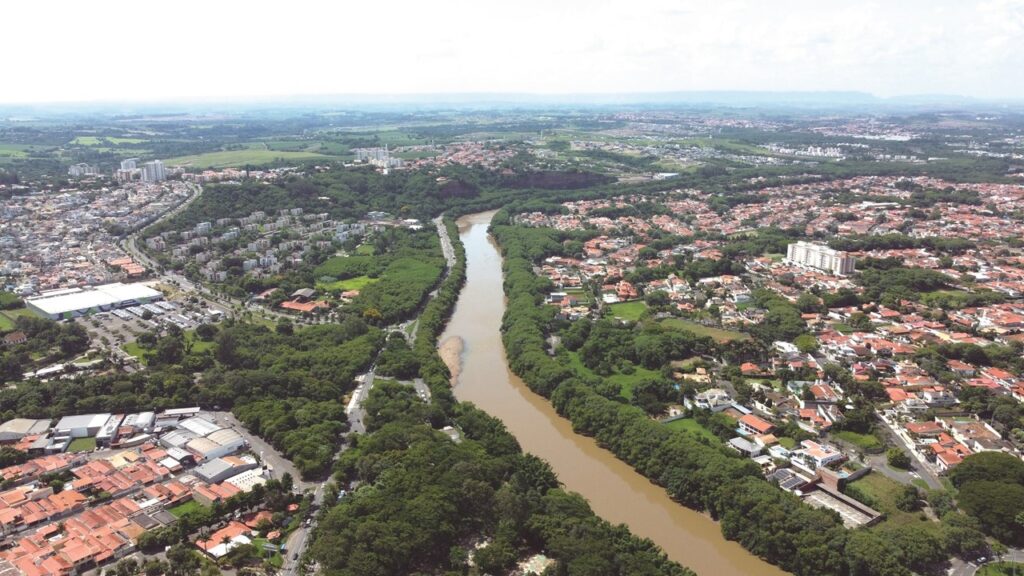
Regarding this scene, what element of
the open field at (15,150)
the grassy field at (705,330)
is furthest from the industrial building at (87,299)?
the open field at (15,150)

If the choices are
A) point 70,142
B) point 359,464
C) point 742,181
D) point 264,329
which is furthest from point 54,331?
point 70,142

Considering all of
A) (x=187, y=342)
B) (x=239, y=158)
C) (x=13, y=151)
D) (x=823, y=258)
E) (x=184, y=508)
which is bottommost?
(x=184, y=508)

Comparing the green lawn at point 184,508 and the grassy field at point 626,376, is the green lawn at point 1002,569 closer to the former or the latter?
the grassy field at point 626,376

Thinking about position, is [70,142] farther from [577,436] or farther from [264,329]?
[577,436]

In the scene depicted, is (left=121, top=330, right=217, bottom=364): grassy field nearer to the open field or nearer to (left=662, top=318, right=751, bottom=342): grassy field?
(left=662, top=318, right=751, bottom=342): grassy field

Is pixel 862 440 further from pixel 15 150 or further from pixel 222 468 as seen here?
pixel 15 150

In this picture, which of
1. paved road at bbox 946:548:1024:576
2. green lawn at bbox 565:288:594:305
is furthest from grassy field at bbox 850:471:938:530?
green lawn at bbox 565:288:594:305

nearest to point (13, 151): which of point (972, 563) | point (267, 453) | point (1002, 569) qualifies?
point (267, 453)
